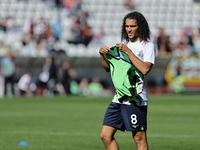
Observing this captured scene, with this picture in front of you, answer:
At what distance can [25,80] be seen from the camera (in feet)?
71.2

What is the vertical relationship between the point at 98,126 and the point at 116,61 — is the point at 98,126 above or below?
below

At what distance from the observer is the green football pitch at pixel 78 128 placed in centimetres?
821

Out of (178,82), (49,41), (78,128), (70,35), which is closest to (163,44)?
(178,82)

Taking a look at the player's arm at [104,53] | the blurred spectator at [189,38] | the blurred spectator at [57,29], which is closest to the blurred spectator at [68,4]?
the blurred spectator at [57,29]

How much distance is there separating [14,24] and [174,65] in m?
9.28

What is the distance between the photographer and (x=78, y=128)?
1072cm

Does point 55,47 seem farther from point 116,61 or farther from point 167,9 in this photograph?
point 116,61

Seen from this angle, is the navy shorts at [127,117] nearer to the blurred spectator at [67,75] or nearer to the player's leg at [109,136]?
the player's leg at [109,136]

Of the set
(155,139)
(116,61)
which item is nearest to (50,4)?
Answer: (155,139)

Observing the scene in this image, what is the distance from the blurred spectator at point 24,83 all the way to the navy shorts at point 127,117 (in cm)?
1662

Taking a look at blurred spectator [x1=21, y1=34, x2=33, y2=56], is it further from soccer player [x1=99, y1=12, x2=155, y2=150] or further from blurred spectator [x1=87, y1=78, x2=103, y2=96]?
soccer player [x1=99, y1=12, x2=155, y2=150]

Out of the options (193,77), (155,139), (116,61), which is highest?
(116,61)

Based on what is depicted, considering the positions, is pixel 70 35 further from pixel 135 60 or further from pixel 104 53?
pixel 135 60

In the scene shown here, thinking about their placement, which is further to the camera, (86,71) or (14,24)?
(14,24)
